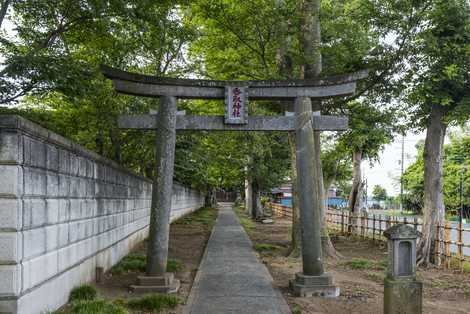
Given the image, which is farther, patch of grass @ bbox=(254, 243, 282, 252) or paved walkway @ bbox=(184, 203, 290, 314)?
patch of grass @ bbox=(254, 243, 282, 252)

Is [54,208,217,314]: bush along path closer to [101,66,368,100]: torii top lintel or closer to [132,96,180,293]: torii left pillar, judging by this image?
[132,96,180,293]: torii left pillar

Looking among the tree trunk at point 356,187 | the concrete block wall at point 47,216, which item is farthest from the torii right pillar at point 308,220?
the tree trunk at point 356,187

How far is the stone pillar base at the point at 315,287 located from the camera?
27.6 feet

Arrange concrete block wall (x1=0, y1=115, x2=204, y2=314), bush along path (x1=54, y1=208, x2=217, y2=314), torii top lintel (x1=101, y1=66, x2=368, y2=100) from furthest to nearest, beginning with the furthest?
torii top lintel (x1=101, y1=66, x2=368, y2=100) < bush along path (x1=54, y1=208, x2=217, y2=314) < concrete block wall (x1=0, y1=115, x2=204, y2=314)

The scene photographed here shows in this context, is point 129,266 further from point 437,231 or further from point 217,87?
point 437,231

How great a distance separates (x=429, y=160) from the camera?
13.2 meters

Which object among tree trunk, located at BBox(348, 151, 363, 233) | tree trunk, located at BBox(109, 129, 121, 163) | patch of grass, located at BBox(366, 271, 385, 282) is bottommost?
patch of grass, located at BBox(366, 271, 385, 282)

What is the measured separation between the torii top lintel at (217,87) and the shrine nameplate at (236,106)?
143mm

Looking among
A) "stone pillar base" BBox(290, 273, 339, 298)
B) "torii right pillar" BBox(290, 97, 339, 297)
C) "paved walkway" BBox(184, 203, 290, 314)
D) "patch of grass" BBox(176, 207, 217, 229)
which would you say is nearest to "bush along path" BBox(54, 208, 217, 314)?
"paved walkway" BBox(184, 203, 290, 314)

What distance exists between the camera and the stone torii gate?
28.7ft

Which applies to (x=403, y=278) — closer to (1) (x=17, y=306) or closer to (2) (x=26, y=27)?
(1) (x=17, y=306)

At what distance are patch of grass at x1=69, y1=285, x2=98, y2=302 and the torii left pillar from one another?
1.22 metres

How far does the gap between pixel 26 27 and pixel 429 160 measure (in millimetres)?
11224

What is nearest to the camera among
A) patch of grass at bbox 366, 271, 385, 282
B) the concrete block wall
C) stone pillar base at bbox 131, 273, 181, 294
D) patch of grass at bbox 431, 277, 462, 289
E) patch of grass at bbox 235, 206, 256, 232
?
the concrete block wall
